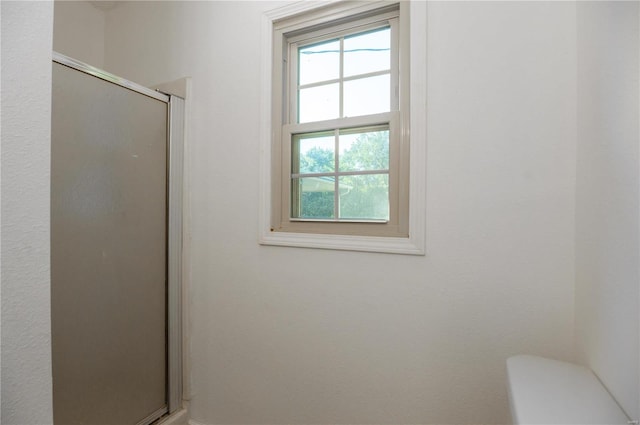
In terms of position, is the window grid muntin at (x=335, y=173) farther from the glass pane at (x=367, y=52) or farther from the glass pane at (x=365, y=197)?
the glass pane at (x=367, y=52)

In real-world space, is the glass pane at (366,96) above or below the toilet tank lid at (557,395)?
above

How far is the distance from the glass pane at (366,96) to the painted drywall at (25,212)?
3.08ft

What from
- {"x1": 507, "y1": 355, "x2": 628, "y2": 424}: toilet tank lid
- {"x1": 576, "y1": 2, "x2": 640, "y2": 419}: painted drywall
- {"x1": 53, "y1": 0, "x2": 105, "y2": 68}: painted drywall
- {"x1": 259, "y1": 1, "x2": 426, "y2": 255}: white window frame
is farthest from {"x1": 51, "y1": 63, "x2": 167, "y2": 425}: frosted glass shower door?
{"x1": 576, "y1": 2, "x2": 640, "y2": 419}: painted drywall

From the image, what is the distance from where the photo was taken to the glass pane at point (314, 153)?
128 cm

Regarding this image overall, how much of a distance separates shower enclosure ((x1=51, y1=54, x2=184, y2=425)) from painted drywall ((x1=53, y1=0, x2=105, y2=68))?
824 millimetres

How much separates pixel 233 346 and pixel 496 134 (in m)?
1.37

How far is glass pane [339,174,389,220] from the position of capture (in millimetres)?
1182

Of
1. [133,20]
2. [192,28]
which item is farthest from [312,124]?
[133,20]

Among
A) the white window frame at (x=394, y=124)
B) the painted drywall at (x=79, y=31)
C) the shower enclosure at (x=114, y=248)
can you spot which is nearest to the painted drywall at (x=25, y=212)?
the shower enclosure at (x=114, y=248)

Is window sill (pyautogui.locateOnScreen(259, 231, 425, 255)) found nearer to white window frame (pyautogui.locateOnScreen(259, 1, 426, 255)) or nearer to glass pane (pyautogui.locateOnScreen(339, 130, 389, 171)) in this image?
white window frame (pyautogui.locateOnScreen(259, 1, 426, 255))

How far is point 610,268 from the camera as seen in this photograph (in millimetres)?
669

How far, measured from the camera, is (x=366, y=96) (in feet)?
4.01

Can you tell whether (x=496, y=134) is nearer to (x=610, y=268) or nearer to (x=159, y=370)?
(x=610, y=268)

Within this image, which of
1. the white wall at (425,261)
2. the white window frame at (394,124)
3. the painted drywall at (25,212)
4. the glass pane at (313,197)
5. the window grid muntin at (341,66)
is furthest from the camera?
the glass pane at (313,197)
